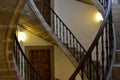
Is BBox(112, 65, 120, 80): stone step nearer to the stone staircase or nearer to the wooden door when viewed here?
the stone staircase

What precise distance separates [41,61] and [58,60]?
1.66ft

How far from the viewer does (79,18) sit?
7.84m

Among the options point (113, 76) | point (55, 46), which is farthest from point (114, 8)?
point (55, 46)

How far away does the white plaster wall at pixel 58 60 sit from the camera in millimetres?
7711

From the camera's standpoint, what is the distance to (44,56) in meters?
8.08

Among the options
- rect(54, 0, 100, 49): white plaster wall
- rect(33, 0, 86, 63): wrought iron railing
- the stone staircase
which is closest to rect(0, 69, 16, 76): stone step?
the stone staircase

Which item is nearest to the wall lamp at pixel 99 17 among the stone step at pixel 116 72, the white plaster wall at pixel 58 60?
the white plaster wall at pixel 58 60

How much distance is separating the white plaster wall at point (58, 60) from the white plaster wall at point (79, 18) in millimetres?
733

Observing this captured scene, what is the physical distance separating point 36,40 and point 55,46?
1.98 feet

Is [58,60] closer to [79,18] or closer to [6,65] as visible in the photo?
[79,18]

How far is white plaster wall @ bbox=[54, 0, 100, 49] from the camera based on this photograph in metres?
7.71

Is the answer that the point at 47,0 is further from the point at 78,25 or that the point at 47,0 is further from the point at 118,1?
the point at 118,1

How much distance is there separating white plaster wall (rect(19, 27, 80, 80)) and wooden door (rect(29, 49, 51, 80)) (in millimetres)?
231

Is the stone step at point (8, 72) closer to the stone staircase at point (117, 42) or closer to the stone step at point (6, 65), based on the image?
the stone step at point (6, 65)
